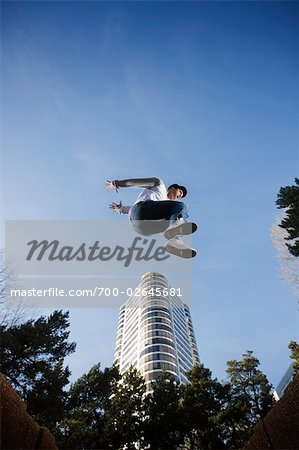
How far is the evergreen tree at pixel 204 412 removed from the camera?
84.8ft

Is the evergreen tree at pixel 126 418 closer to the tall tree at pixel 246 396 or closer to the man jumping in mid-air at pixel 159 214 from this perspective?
the tall tree at pixel 246 396

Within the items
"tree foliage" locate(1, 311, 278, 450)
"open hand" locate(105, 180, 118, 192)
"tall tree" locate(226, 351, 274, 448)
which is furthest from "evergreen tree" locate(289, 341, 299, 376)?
"open hand" locate(105, 180, 118, 192)

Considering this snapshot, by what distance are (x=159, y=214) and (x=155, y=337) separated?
7838 centimetres

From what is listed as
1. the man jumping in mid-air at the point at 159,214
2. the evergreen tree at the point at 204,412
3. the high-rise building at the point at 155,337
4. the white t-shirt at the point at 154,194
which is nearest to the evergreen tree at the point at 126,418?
the evergreen tree at the point at 204,412

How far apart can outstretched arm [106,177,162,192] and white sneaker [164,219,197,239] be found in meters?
0.79

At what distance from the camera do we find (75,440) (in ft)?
59.3

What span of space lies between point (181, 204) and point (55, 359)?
20.9 metres

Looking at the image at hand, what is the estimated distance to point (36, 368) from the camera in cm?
1948

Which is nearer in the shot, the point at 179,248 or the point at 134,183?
the point at 134,183

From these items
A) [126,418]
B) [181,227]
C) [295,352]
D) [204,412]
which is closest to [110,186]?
[181,227]

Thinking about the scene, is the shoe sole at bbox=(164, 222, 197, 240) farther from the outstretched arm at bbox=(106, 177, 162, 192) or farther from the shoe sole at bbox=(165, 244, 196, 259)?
the outstretched arm at bbox=(106, 177, 162, 192)

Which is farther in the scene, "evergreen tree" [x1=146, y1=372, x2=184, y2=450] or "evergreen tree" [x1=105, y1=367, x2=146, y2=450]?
"evergreen tree" [x1=146, y1=372, x2=184, y2=450]

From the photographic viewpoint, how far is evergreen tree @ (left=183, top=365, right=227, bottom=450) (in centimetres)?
2586

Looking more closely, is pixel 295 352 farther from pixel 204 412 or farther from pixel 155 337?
pixel 155 337
